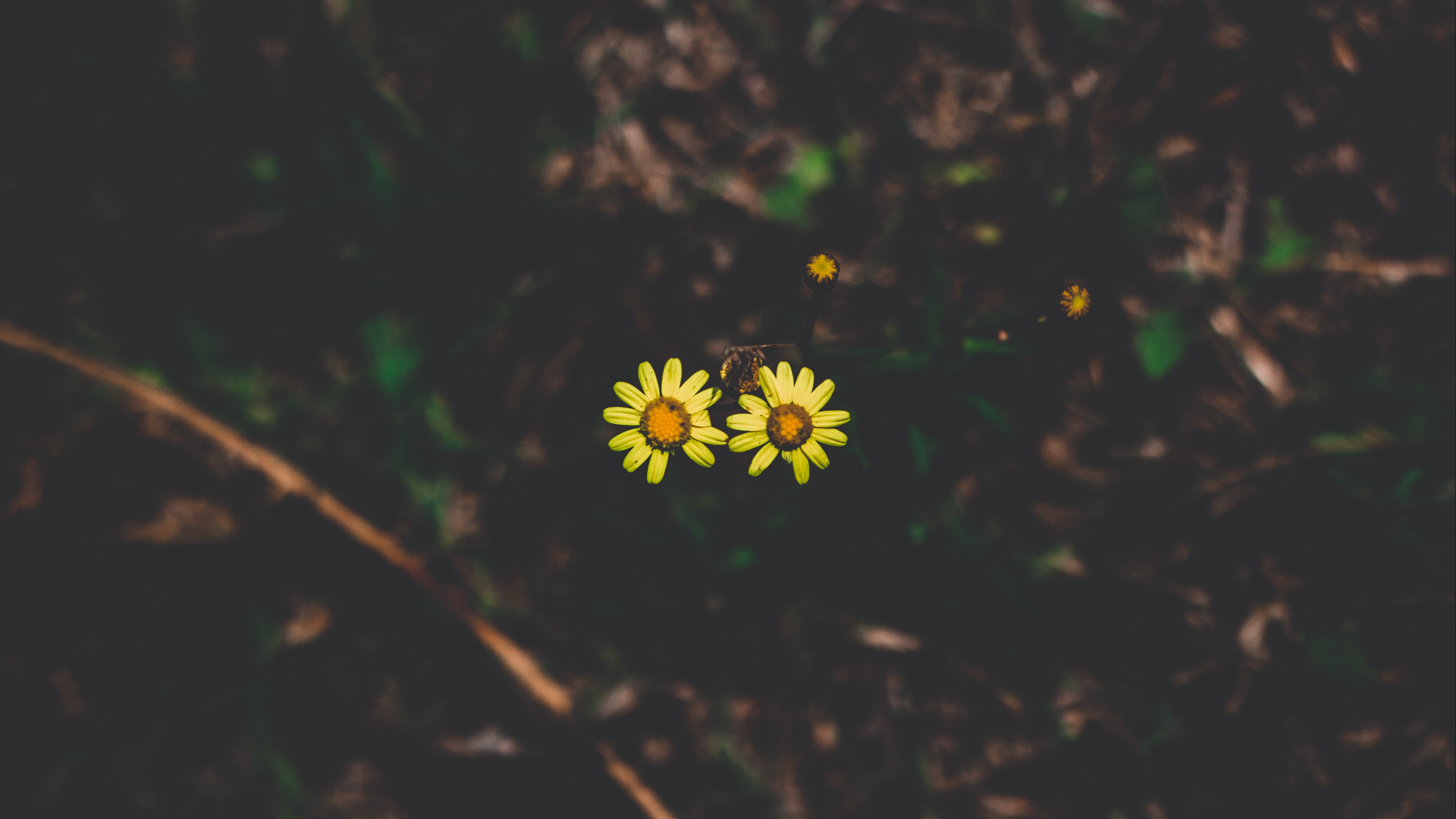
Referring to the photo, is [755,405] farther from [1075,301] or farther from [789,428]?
[1075,301]

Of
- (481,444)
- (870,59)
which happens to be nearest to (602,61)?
(870,59)

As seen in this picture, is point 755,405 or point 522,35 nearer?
point 755,405

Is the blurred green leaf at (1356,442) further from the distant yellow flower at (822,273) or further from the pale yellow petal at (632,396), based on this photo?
the pale yellow petal at (632,396)

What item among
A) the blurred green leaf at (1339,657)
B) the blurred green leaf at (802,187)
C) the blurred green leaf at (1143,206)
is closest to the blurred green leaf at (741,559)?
the blurred green leaf at (802,187)

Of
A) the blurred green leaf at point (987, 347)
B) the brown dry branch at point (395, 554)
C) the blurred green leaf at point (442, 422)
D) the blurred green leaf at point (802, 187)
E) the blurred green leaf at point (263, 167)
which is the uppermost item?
the blurred green leaf at point (802, 187)

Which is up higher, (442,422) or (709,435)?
(442,422)

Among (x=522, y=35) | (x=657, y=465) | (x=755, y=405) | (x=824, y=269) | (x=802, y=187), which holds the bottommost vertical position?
(x=657, y=465)

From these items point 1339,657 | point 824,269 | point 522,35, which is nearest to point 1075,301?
point 824,269
